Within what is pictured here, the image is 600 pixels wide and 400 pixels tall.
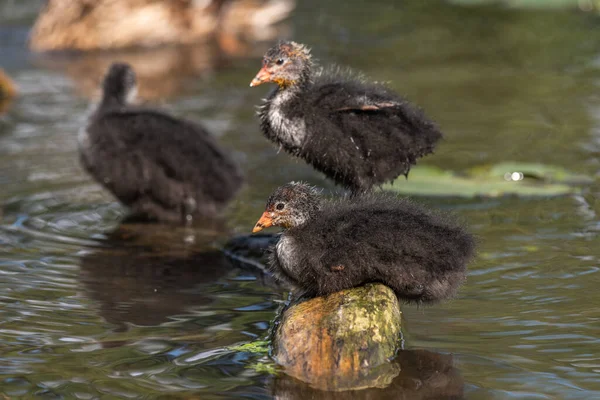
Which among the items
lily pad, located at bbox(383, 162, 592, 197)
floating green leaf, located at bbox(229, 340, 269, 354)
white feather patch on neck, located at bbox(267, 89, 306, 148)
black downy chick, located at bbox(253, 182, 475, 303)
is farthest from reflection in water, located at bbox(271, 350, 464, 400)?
lily pad, located at bbox(383, 162, 592, 197)

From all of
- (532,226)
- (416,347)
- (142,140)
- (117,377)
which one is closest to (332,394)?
(416,347)

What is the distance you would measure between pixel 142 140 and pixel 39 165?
6.34 ft

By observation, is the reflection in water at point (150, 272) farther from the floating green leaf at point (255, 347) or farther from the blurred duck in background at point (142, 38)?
the blurred duck in background at point (142, 38)

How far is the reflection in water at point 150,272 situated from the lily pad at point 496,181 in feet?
5.64

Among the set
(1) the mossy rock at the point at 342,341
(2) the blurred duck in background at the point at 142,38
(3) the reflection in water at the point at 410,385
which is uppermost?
(2) the blurred duck in background at the point at 142,38

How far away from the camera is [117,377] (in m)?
4.97

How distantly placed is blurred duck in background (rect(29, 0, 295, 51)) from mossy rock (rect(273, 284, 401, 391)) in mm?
10533

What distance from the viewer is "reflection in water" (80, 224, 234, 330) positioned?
6109 millimetres

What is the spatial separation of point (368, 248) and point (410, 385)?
86 cm

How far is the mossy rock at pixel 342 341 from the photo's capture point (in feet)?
16.1

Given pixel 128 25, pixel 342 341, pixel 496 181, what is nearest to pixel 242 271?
pixel 342 341

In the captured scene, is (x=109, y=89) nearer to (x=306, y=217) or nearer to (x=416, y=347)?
(x=306, y=217)

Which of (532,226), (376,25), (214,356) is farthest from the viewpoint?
(376,25)

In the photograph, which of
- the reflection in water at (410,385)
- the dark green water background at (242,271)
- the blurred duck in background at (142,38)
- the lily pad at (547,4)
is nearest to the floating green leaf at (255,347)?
the dark green water background at (242,271)
